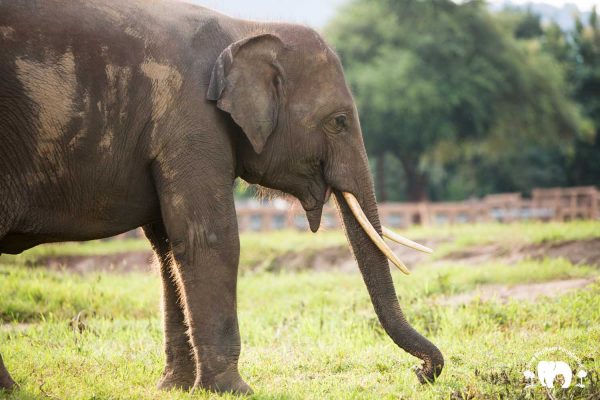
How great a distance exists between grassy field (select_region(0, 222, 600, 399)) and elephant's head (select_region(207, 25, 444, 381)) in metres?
0.70

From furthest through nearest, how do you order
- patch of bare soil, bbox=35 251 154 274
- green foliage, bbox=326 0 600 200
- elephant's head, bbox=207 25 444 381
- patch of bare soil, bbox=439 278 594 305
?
green foliage, bbox=326 0 600 200, patch of bare soil, bbox=35 251 154 274, patch of bare soil, bbox=439 278 594 305, elephant's head, bbox=207 25 444 381

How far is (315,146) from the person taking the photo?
21.4 feet

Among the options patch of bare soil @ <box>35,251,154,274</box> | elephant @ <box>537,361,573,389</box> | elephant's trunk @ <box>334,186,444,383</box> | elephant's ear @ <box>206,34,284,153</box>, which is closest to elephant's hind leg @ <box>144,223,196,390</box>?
elephant's ear @ <box>206,34,284,153</box>

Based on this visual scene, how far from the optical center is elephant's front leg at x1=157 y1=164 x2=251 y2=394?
5891 millimetres

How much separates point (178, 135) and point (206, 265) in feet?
2.88

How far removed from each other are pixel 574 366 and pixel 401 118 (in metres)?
27.6

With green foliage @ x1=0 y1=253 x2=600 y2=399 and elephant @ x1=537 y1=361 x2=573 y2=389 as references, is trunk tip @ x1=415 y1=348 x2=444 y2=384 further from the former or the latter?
elephant @ x1=537 y1=361 x2=573 y2=389

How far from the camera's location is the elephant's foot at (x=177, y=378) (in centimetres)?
663

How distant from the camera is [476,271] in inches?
508

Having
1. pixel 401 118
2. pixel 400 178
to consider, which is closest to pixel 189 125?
pixel 401 118

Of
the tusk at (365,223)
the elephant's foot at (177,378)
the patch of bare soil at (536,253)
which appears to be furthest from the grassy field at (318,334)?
the tusk at (365,223)

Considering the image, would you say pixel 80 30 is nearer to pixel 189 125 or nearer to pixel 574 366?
pixel 189 125

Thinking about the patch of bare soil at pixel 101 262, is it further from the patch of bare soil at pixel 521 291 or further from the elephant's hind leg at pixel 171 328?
the elephant's hind leg at pixel 171 328

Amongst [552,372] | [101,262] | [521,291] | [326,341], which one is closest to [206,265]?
[552,372]
